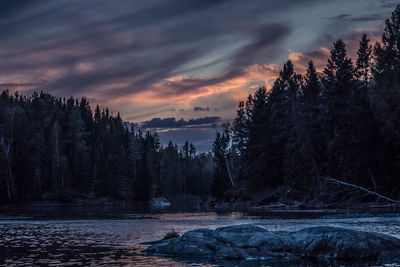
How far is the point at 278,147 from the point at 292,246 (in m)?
62.8

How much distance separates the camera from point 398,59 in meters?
66.9

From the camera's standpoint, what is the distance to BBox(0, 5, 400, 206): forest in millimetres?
57312

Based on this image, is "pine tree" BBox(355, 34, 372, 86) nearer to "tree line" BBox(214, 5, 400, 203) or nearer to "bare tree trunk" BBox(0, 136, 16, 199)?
"tree line" BBox(214, 5, 400, 203)

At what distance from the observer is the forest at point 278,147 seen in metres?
57.3

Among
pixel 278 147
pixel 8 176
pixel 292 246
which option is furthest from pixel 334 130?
pixel 8 176

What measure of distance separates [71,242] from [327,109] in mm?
50643

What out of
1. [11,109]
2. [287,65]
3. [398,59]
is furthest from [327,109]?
[11,109]

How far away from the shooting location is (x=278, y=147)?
80.9 meters

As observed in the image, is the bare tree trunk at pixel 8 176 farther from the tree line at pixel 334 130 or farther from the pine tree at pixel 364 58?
the pine tree at pixel 364 58

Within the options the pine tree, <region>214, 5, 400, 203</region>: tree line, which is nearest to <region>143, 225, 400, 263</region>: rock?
<region>214, 5, 400, 203</region>: tree line

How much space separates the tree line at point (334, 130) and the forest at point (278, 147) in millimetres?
146

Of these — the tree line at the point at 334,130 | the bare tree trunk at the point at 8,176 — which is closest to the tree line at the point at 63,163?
the bare tree trunk at the point at 8,176

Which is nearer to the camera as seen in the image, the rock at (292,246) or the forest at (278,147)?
the rock at (292,246)

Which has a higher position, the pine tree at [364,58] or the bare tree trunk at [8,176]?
the pine tree at [364,58]
